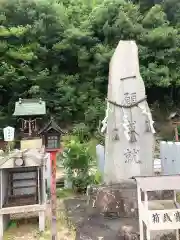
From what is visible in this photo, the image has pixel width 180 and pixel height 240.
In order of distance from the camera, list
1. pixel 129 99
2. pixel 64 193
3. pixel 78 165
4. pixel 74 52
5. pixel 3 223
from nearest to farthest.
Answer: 1. pixel 3 223
2. pixel 129 99
3. pixel 78 165
4. pixel 64 193
5. pixel 74 52

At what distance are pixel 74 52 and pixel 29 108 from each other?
342 inches

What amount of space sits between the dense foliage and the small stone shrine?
12492 mm

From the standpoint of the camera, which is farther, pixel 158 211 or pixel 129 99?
pixel 129 99

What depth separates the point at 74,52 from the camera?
23.9 meters

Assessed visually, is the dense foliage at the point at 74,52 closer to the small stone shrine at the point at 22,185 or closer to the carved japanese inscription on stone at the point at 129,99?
the carved japanese inscription on stone at the point at 129,99

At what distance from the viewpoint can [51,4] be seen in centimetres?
2348

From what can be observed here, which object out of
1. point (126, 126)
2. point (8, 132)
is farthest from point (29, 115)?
point (126, 126)

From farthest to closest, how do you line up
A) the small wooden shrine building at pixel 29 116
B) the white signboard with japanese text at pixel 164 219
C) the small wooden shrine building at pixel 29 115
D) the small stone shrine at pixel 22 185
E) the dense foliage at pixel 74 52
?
the dense foliage at pixel 74 52
the small wooden shrine building at pixel 29 115
the small wooden shrine building at pixel 29 116
the small stone shrine at pixel 22 185
the white signboard with japanese text at pixel 164 219

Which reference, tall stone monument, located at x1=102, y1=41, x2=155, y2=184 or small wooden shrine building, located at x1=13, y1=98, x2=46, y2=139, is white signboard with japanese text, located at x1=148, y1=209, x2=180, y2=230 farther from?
small wooden shrine building, located at x1=13, y1=98, x2=46, y2=139

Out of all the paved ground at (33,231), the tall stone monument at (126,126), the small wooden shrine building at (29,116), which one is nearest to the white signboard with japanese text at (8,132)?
the small wooden shrine building at (29,116)

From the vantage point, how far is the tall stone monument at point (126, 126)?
370 inches

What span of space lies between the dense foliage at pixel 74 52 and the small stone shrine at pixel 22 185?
41.0 feet

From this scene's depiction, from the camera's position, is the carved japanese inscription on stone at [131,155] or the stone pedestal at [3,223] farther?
the carved japanese inscription on stone at [131,155]

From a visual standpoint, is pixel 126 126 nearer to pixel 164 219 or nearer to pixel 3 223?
pixel 164 219
